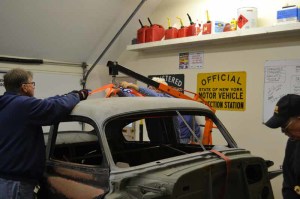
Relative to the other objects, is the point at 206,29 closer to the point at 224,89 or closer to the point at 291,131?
the point at 224,89

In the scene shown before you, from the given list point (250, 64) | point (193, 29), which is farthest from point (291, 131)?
point (193, 29)

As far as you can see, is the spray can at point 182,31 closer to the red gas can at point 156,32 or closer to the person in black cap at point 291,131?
the red gas can at point 156,32

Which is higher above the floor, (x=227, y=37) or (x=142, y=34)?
(x=142, y=34)

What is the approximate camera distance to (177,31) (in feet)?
18.5

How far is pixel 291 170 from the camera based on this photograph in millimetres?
2414

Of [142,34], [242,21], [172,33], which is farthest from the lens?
[142,34]

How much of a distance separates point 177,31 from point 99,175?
3.70 metres

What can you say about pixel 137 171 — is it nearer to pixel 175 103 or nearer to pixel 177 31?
pixel 175 103

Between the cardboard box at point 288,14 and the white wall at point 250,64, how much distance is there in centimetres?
28

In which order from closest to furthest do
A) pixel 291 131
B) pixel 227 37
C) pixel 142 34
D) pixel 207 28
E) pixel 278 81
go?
pixel 291 131 < pixel 278 81 < pixel 227 37 < pixel 207 28 < pixel 142 34

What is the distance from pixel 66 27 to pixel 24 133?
11.0ft

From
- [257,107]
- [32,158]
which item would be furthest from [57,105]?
[257,107]

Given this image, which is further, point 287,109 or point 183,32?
point 183,32

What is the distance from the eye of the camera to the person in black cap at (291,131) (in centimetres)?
233
